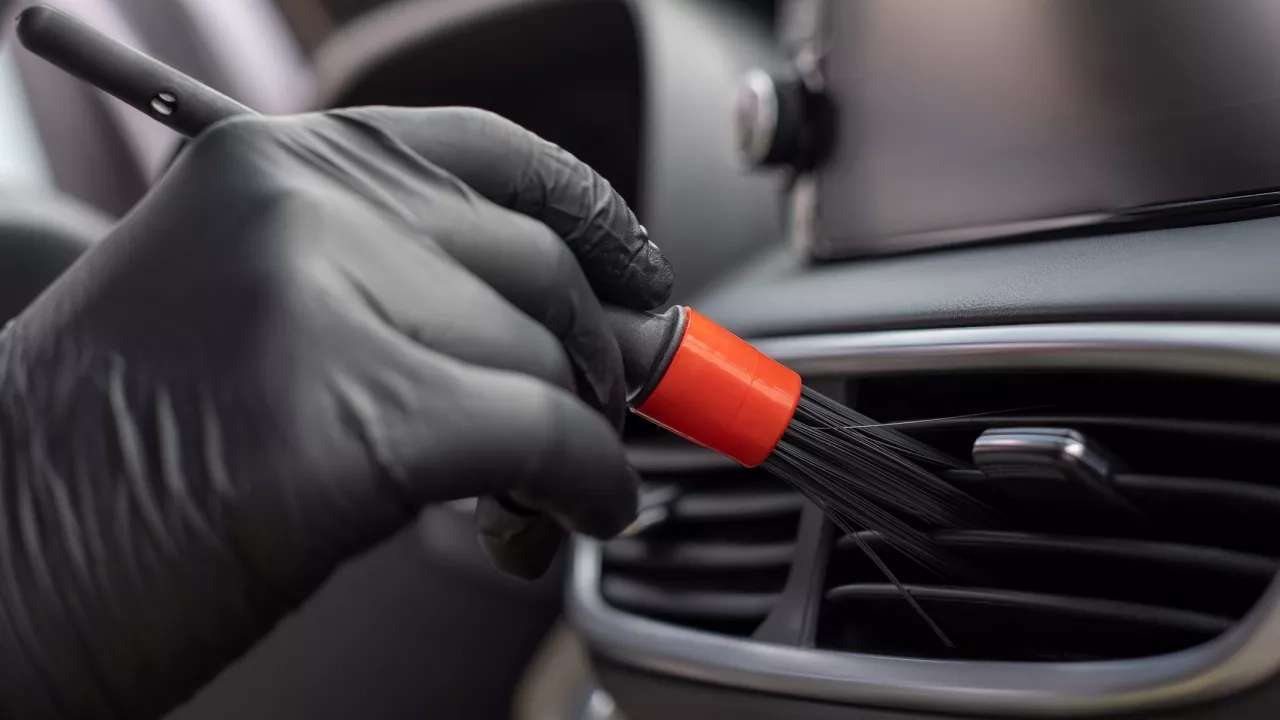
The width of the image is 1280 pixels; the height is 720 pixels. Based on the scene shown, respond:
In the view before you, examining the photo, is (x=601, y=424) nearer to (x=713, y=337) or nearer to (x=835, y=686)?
(x=713, y=337)

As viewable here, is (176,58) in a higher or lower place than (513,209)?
lower

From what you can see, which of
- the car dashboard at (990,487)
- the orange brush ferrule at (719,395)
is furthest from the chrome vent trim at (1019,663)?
the orange brush ferrule at (719,395)

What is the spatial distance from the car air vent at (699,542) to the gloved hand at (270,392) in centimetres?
21

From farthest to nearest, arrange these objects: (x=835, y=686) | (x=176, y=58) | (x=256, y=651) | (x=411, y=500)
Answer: (x=176, y=58) → (x=256, y=651) → (x=835, y=686) → (x=411, y=500)

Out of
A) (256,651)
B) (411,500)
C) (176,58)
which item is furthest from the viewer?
(176,58)

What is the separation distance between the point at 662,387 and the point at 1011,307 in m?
0.18

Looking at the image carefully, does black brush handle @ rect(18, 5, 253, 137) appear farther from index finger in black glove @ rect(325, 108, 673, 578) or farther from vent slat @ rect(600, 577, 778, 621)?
vent slat @ rect(600, 577, 778, 621)

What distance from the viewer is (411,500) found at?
38 centimetres

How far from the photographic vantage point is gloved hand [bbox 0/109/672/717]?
0.37 m

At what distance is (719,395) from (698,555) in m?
0.28

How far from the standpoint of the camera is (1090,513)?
46 centimetres

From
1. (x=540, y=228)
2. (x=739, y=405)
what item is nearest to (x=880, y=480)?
(x=739, y=405)

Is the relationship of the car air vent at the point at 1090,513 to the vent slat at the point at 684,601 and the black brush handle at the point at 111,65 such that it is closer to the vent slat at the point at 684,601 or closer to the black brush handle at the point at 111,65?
the vent slat at the point at 684,601

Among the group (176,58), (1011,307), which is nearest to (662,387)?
(1011,307)
